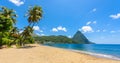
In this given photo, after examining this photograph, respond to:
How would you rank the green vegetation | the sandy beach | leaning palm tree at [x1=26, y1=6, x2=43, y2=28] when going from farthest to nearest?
leaning palm tree at [x1=26, y1=6, x2=43, y2=28] → the green vegetation → the sandy beach

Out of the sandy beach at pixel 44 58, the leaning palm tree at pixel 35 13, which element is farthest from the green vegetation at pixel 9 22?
the sandy beach at pixel 44 58

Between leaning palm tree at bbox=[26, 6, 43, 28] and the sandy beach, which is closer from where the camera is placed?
the sandy beach

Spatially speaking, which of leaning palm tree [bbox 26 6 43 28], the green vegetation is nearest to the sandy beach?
the green vegetation

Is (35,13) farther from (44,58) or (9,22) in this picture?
(44,58)

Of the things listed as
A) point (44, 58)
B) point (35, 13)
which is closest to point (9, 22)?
point (35, 13)

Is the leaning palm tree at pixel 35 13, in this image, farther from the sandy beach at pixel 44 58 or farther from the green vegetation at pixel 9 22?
the sandy beach at pixel 44 58

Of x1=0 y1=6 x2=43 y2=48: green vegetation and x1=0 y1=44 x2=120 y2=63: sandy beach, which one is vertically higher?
x1=0 y1=6 x2=43 y2=48: green vegetation

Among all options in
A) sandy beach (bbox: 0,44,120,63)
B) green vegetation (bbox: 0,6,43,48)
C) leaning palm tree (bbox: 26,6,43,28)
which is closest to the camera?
sandy beach (bbox: 0,44,120,63)

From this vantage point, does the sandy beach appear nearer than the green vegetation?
Yes

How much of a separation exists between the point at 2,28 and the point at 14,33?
2013cm

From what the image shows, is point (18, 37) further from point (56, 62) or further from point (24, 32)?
point (56, 62)

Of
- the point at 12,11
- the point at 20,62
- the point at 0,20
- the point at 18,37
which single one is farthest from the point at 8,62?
the point at 18,37

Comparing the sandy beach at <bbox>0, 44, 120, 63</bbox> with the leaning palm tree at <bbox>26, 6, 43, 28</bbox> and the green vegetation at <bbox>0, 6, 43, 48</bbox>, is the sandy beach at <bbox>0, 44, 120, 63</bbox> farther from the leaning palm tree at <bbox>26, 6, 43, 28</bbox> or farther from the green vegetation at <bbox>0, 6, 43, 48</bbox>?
the leaning palm tree at <bbox>26, 6, 43, 28</bbox>

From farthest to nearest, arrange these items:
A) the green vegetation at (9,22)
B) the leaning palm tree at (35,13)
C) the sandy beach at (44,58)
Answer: the leaning palm tree at (35,13), the green vegetation at (9,22), the sandy beach at (44,58)
